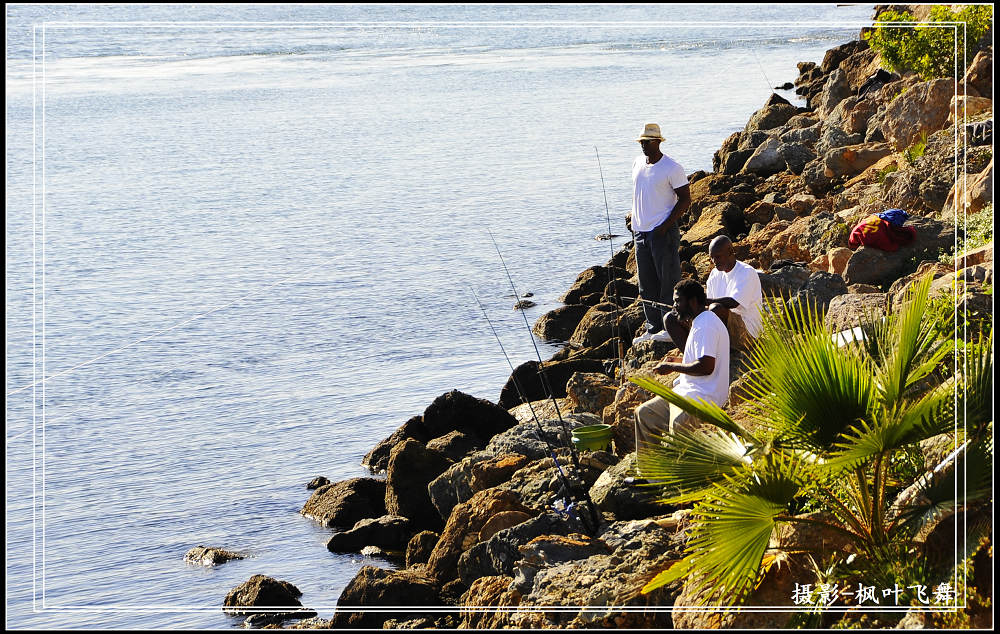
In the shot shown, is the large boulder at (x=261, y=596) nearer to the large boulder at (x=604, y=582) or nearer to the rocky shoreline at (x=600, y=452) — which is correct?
the rocky shoreline at (x=600, y=452)

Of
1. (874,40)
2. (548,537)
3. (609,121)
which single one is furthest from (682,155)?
(548,537)

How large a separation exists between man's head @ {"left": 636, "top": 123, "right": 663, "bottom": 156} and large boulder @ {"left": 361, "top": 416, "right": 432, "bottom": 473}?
3.66 metres

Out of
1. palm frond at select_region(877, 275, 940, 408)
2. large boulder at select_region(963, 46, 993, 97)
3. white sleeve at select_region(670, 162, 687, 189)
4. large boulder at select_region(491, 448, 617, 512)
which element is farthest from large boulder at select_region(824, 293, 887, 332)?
large boulder at select_region(963, 46, 993, 97)

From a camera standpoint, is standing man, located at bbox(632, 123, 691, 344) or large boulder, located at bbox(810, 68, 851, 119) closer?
standing man, located at bbox(632, 123, 691, 344)

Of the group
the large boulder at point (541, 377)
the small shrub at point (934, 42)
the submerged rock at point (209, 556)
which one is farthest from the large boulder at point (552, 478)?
the small shrub at point (934, 42)

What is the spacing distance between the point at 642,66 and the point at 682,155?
62.2 feet

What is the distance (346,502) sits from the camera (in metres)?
9.88

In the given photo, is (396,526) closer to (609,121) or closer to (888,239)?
(888,239)

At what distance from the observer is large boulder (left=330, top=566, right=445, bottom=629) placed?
7.16 meters

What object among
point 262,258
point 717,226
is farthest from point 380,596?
point 262,258

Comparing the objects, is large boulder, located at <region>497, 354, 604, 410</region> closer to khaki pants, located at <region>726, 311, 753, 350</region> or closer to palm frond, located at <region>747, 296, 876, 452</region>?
khaki pants, located at <region>726, 311, 753, 350</region>

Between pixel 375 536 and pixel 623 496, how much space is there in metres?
2.91

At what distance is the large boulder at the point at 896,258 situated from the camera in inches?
416

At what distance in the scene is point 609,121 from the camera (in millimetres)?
30641
